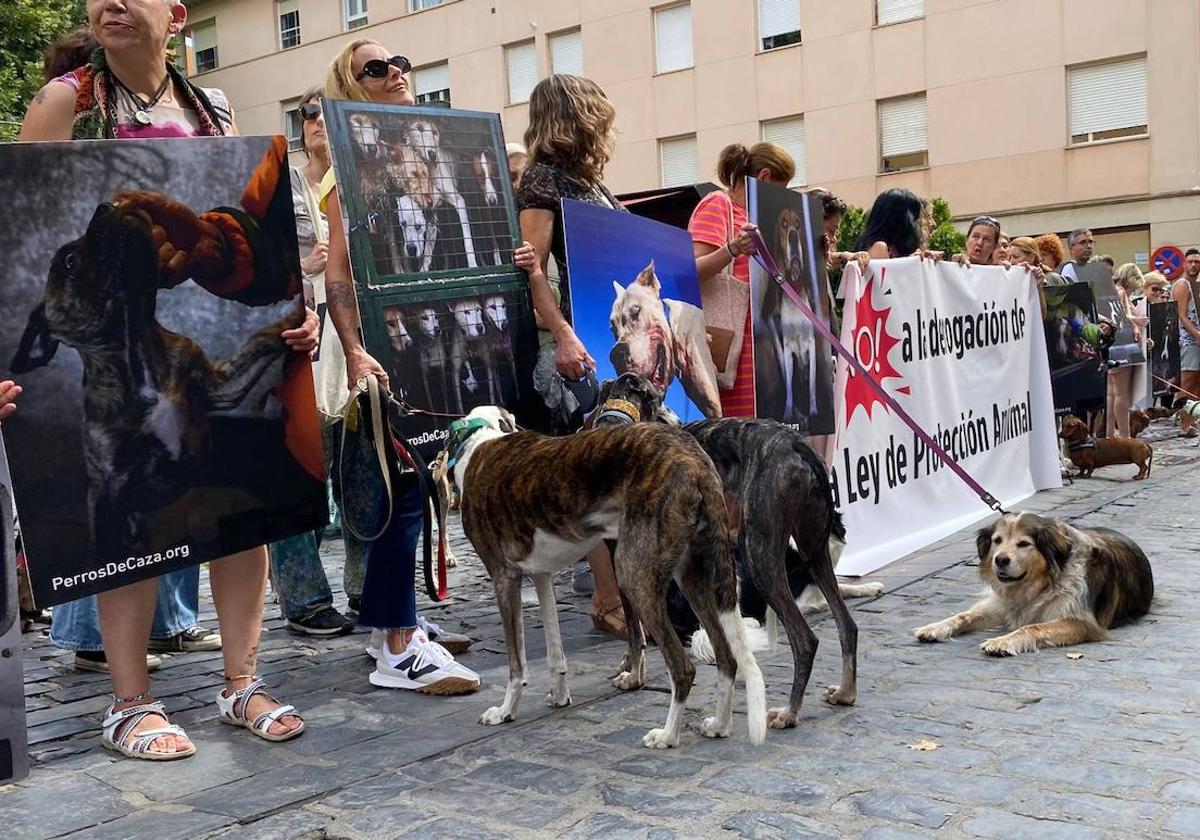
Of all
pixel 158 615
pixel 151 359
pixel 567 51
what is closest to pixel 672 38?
pixel 567 51

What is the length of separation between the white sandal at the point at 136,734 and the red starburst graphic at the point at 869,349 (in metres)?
4.09

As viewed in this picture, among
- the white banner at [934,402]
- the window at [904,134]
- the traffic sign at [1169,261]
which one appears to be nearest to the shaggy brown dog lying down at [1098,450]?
the white banner at [934,402]

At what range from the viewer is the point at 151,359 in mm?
3723

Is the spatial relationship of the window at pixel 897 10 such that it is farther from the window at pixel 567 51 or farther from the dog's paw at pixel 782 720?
the dog's paw at pixel 782 720

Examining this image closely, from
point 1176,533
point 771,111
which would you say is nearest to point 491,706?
point 1176,533

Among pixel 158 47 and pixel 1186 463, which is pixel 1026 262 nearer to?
pixel 1186 463

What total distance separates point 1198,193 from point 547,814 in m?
23.8

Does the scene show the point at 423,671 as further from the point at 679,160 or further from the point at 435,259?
the point at 679,160

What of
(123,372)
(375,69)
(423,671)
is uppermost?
(375,69)

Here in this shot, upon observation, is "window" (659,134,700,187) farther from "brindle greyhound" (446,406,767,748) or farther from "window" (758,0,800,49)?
"brindle greyhound" (446,406,767,748)

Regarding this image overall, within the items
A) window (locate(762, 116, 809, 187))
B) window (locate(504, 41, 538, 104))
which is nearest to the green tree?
window (locate(504, 41, 538, 104))

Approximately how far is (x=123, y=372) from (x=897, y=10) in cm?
2521

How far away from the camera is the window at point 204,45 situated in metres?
37.9

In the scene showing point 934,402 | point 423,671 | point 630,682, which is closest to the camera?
point 630,682
